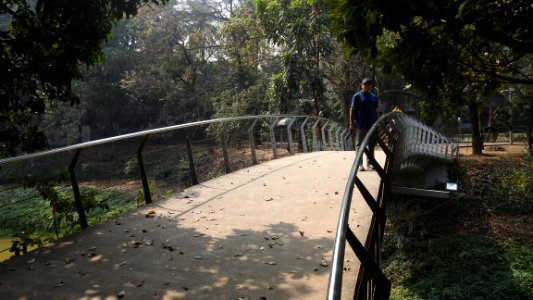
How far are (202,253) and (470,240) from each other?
9.70 meters

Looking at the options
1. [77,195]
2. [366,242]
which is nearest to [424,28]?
[366,242]

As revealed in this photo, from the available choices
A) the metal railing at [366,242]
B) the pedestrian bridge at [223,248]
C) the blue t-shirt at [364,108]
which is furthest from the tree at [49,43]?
the blue t-shirt at [364,108]

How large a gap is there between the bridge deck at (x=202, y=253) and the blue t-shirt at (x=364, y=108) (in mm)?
1491

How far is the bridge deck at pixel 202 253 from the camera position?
3561 millimetres

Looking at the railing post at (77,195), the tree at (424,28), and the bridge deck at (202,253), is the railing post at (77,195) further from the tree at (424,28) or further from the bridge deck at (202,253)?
the tree at (424,28)

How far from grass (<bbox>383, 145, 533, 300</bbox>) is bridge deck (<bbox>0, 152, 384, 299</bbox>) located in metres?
4.89

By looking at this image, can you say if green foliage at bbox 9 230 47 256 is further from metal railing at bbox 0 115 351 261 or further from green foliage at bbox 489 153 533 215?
green foliage at bbox 489 153 533 215

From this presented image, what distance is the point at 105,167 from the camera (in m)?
29.3

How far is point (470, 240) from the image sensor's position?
38.1ft

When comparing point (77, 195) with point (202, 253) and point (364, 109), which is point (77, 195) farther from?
point (364, 109)

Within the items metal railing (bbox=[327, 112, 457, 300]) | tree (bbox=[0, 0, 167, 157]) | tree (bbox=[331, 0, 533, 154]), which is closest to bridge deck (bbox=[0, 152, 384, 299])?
metal railing (bbox=[327, 112, 457, 300])

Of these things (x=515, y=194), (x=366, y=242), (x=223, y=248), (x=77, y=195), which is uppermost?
(x=77, y=195)

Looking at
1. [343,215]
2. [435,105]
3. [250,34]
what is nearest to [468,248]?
[435,105]

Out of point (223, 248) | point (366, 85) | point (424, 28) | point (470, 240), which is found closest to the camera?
point (424, 28)
